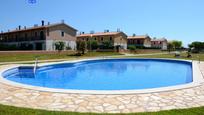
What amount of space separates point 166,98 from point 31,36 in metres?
39.2

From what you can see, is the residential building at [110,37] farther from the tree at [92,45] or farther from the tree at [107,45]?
the tree at [92,45]

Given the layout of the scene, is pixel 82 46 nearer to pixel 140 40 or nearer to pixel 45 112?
pixel 45 112

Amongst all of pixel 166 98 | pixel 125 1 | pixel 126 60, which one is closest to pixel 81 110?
pixel 166 98

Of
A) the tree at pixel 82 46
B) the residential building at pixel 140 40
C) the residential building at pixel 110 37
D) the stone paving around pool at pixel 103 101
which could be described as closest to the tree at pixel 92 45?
the residential building at pixel 110 37

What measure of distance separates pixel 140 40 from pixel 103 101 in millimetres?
62207

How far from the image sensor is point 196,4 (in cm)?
2269

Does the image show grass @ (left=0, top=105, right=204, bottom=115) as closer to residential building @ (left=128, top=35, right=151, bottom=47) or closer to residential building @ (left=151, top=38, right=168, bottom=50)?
residential building @ (left=128, top=35, right=151, bottom=47)

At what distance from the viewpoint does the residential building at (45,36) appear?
126 ft

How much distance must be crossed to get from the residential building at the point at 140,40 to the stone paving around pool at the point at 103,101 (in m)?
59.9

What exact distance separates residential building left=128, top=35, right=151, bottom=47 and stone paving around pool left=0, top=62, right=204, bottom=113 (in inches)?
2359

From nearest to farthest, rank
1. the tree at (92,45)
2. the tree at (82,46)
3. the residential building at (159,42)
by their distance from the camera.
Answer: the tree at (82,46)
the tree at (92,45)
the residential building at (159,42)

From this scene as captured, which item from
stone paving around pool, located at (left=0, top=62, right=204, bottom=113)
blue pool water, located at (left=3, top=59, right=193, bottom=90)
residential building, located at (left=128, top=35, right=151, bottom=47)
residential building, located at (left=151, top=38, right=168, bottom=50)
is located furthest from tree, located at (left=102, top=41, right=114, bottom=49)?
residential building, located at (left=151, top=38, right=168, bottom=50)

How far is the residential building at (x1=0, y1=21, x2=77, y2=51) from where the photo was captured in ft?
126

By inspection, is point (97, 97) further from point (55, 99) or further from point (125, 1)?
point (125, 1)
